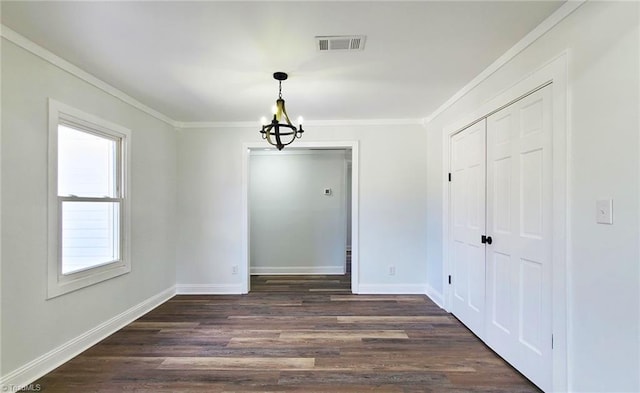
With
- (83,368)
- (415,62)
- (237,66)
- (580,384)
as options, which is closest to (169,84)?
(237,66)

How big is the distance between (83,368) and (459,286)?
3458 millimetres

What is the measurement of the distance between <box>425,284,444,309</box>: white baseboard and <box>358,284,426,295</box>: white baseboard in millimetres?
115

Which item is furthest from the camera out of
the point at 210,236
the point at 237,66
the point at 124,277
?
the point at 210,236

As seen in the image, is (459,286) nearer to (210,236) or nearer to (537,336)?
(537,336)

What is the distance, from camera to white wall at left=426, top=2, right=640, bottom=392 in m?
1.42

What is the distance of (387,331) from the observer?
119 inches

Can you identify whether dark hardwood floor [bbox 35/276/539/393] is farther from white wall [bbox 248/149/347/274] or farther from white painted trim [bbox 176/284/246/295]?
white wall [bbox 248/149/347/274]

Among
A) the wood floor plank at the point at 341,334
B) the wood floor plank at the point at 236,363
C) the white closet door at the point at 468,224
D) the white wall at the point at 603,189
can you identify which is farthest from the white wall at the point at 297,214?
the white wall at the point at 603,189

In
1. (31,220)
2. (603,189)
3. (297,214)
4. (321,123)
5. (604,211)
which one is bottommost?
(297,214)

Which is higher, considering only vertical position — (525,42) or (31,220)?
(525,42)

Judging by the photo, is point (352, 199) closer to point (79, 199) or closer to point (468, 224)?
point (468, 224)

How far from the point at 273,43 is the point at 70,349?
2.92 metres

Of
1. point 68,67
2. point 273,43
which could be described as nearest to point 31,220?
point 68,67

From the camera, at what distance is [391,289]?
4250 millimetres
